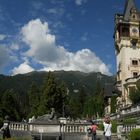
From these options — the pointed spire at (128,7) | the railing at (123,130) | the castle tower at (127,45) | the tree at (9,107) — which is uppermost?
the pointed spire at (128,7)

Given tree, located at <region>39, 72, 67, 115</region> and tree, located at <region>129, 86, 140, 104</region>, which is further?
tree, located at <region>39, 72, 67, 115</region>

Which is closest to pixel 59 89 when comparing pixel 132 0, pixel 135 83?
pixel 135 83

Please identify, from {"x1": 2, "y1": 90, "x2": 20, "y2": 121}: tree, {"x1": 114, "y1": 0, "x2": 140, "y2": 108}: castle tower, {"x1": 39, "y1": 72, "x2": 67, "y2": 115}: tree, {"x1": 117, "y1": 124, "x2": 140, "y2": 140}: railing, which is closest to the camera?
{"x1": 117, "y1": 124, "x2": 140, "y2": 140}: railing

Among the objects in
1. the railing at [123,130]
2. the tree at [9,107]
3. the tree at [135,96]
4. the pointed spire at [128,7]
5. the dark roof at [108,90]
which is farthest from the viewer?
the dark roof at [108,90]

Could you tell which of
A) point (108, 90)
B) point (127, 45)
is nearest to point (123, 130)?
point (127, 45)

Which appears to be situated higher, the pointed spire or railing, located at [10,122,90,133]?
the pointed spire

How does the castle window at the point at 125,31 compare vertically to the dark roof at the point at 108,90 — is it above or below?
above

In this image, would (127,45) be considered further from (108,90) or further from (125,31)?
(108,90)

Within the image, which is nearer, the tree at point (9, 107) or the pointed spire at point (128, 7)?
the tree at point (9, 107)

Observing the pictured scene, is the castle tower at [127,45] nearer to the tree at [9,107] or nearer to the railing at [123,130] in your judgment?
the tree at [9,107]

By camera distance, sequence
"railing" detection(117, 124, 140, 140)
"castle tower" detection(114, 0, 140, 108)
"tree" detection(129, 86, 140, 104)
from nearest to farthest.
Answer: "railing" detection(117, 124, 140, 140), "tree" detection(129, 86, 140, 104), "castle tower" detection(114, 0, 140, 108)

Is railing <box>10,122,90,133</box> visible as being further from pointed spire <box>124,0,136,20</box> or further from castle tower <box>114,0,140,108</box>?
pointed spire <box>124,0,136,20</box>

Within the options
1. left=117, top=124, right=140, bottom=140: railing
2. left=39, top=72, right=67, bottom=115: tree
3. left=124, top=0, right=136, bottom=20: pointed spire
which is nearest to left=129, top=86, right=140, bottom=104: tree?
left=39, top=72, right=67, bottom=115: tree

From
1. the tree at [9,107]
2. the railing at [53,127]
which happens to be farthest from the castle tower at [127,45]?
the railing at [53,127]
